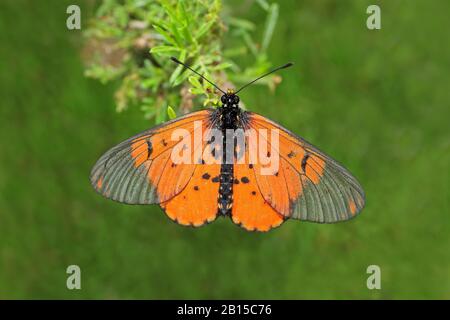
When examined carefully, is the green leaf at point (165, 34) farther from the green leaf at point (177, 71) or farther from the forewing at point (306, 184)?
the forewing at point (306, 184)

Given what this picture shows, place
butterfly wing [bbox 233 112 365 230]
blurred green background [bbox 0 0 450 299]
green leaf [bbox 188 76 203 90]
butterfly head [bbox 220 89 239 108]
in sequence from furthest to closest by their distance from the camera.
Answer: blurred green background [bbox 0 0 450 299]
butterfly wing [bbox 233 112 365 230]
butterfly head [bbox 220 89 239 108]
green leaf [bbox 188 76 203 90]

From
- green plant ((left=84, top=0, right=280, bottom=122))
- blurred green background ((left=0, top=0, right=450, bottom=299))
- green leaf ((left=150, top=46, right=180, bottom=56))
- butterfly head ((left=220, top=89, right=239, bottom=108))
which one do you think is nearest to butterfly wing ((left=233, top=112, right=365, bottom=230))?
butterfly head ((left=220, top=89, right=239, bottom=108))

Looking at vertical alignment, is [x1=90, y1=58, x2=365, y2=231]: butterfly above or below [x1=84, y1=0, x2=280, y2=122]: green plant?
below

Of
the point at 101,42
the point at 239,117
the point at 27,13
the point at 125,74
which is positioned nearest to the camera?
the point at 239,117

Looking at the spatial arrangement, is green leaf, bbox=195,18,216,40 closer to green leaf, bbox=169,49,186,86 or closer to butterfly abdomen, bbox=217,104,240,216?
green leaf, bbox=169,49,186,86

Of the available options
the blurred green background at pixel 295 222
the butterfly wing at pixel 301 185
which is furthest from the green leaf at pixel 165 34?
the blurred green background at pixel 295 222

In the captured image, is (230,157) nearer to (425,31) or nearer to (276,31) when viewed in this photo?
(276,31)

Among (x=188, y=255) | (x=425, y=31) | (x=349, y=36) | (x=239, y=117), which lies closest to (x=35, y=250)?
(x=188, y=255)
